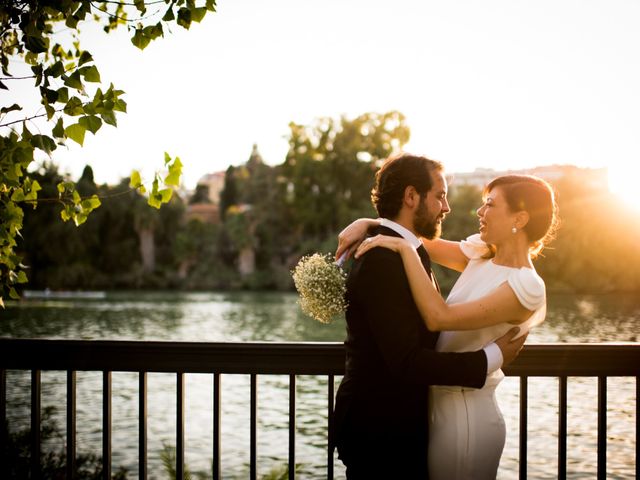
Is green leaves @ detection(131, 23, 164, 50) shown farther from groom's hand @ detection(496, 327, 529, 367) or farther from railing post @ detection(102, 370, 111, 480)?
groom's hand @ detection(496, 327, 529, 367)

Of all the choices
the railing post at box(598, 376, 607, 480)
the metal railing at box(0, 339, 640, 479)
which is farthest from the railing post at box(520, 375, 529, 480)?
the railing post at box(598, 376, 607, 480)

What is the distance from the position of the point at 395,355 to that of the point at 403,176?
1.90 feet

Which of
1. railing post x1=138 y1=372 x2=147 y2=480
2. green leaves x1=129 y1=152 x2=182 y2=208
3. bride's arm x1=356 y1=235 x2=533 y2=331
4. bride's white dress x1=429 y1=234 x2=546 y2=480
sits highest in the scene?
green leaves x1=129 y1=152 x2=182 y2=208

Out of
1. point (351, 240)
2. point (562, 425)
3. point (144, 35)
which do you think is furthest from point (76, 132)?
point (562, 425)

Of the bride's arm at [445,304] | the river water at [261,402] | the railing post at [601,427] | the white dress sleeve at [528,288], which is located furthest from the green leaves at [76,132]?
the river water at [261,402]

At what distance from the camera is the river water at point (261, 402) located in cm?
1352

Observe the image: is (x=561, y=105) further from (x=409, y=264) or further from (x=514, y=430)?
(x=409, y=264)

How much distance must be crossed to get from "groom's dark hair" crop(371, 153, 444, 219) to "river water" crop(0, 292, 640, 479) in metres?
3.76

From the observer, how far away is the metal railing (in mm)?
3186

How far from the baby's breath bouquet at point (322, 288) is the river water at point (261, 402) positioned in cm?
355

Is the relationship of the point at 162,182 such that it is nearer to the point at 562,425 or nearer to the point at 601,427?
the point at 562,425

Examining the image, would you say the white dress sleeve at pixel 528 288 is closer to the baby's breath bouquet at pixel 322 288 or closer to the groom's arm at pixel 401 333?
the groom's arm at pixel 401 333

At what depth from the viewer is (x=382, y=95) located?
205 feet

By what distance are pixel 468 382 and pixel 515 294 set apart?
31cm
